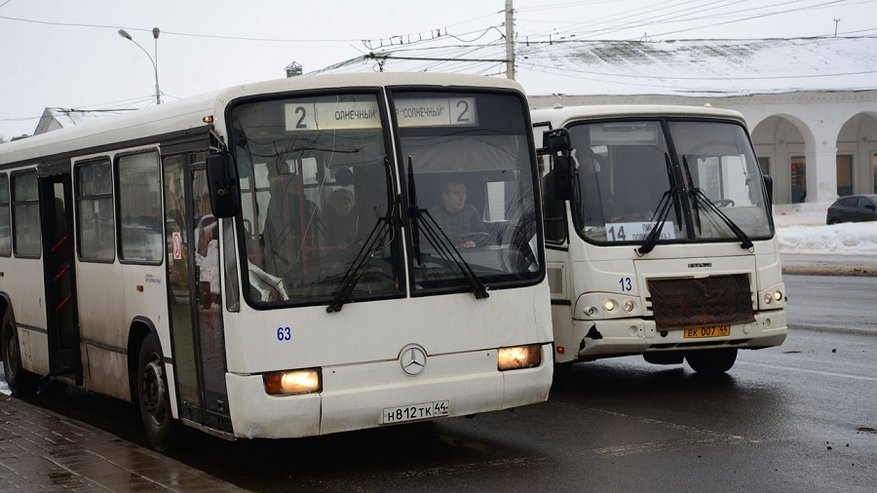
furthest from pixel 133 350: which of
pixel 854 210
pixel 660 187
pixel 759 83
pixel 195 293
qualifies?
pixel 759 83

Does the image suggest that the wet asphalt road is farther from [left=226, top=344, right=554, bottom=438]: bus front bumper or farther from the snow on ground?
the snow on ground

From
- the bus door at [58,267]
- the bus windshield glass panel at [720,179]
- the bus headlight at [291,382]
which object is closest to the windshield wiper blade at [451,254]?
the bus headlight at [291,382]

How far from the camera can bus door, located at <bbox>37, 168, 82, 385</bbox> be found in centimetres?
1235

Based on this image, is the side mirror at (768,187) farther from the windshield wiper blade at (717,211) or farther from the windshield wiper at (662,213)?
the windshield wiper at (662,213)

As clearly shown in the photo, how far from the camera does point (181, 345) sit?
31.1 ft

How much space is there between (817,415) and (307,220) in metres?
4.54

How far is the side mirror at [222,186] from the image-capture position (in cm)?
812

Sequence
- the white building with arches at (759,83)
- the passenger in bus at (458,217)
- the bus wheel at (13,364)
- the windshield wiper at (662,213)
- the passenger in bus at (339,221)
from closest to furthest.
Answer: the passenger in bus at (339,221) → the passenger in bus at (458,217) → the windshield wiper at (662,213) → the bus wheel at (13,364) → the white building with arches at (759,83)

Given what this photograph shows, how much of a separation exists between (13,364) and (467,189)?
754 cm

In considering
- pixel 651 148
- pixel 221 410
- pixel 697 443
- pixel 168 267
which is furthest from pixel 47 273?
pixel 697 443

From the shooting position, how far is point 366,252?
8.53 meters

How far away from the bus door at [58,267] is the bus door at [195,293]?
3.01 metres

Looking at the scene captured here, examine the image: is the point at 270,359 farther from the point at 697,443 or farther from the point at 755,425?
the point at 755,425

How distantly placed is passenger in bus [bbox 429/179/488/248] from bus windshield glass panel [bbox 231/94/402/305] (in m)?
0.40
